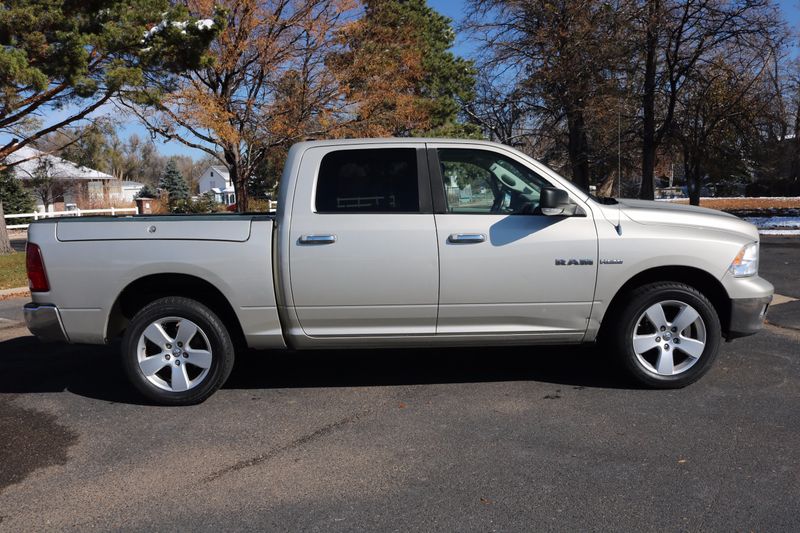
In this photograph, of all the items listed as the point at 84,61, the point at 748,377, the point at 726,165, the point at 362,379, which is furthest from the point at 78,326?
the point at 726,165

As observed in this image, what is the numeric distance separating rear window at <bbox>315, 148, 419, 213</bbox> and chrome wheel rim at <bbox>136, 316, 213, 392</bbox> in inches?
50.9

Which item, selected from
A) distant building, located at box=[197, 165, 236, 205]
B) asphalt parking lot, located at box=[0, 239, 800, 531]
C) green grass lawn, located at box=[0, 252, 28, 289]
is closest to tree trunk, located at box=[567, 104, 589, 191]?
green grass lawn, located at box=[0, 252, 28, 289]

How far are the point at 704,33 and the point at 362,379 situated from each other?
18864mm

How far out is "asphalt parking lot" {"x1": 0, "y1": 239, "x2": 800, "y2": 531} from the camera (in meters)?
3.23

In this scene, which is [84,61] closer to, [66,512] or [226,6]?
[226,6]

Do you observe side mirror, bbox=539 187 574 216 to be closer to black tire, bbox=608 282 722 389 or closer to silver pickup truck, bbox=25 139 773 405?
silver pickup truck, bbox=25 139 773 405

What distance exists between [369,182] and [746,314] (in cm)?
287

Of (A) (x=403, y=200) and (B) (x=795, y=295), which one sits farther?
(B) (x=795, y=295)

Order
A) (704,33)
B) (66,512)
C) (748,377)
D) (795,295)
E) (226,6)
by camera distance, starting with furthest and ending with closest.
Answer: (704,33) < (226,6) < (795,295) < (748,377) < (66,512)

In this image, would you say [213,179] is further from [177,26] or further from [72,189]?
[177,26]

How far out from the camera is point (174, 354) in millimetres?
4785

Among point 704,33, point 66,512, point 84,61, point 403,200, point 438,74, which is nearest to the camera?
point 66,512

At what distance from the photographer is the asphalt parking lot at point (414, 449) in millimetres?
3227

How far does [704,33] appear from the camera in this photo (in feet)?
65.0
